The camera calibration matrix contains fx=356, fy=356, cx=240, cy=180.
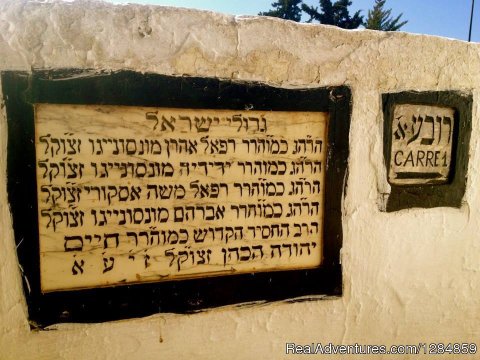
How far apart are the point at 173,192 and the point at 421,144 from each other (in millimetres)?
1028

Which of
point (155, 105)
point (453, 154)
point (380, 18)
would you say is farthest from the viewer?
point (380, 18)

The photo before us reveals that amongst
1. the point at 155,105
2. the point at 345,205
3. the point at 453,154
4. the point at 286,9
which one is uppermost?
the point at 286,9

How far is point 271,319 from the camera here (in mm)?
1351

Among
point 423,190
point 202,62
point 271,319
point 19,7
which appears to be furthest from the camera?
point 423,190

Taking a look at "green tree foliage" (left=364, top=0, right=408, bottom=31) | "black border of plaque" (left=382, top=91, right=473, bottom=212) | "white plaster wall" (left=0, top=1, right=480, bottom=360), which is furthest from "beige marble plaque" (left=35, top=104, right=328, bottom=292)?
"green tree foliage" (left=364, top=0, right=408, bottom=31)

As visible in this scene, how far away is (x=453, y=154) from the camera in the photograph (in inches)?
59.7

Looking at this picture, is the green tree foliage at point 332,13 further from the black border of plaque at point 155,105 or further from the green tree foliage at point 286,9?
the black border of plaque at point 155,105

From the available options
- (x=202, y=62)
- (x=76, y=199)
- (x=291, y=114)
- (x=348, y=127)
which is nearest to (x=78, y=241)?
(x=76, y=199)

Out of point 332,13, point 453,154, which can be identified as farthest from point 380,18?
point 453,154

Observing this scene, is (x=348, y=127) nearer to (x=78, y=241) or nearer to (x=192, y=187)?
(x=192, y=187)

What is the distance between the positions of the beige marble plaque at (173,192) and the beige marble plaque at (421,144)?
1.08 ft

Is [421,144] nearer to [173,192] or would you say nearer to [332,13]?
[173,192]

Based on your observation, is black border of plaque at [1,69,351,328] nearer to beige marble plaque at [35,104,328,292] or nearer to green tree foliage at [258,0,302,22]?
beige marble plaque at [35,104,328,292]

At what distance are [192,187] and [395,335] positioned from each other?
→ 3.50 feet
